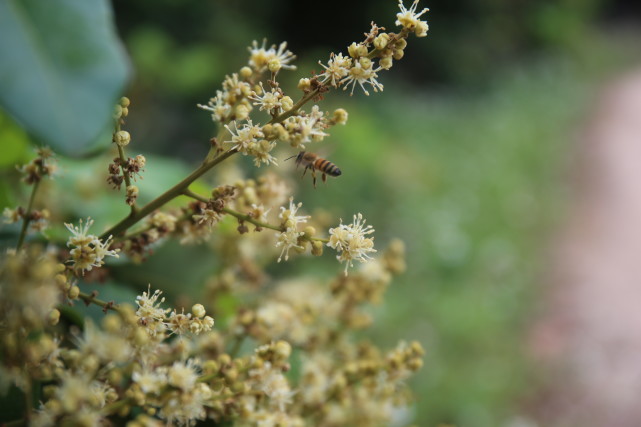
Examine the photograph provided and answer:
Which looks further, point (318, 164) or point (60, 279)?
point (318, 164)

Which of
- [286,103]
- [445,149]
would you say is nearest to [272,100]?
[286,103]

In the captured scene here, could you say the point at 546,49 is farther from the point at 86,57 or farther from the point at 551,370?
the point at 86,57

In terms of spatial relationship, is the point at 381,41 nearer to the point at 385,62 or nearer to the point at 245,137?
the point at 385,62

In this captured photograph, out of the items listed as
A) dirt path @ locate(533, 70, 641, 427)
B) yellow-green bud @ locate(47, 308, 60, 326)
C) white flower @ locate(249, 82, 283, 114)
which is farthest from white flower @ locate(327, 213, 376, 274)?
dirt path @ locate(533, 70, 641, 427)

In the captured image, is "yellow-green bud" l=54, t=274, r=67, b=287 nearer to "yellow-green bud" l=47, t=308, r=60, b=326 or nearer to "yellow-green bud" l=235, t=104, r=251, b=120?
"yellow-green bud" l=47, t=308, r=60, b=326

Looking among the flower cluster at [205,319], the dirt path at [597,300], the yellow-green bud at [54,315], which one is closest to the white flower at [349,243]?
the flower cluster at [205,319]

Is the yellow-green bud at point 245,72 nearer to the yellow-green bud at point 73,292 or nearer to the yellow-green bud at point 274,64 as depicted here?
the yellow-green bud at point 274,64
